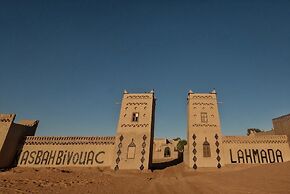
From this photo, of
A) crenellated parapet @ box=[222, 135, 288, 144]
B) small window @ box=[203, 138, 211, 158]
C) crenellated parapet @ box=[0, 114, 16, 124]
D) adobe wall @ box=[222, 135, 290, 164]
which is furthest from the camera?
crenellated parapet @ box=[222, 135, 288, 144]

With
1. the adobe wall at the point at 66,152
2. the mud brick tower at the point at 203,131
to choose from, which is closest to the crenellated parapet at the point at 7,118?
the adobe wall at the point at 66,152

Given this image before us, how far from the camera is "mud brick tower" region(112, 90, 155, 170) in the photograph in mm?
25781

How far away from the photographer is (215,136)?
27.2 meters

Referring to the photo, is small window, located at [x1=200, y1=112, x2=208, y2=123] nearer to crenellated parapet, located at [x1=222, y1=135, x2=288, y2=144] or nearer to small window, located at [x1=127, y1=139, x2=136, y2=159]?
crenellated parapet, located at [x1=222, y1=135, x2=288, y2=144]

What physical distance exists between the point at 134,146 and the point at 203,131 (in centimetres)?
975

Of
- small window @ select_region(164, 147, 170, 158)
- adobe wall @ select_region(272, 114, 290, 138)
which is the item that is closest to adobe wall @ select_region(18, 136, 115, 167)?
adobe wall @ select_region(272, 114, 290, 138)

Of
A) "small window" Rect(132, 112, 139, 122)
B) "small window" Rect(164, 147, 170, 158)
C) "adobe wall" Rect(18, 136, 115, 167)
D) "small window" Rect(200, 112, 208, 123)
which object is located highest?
"small window" Rect(200, 112, 208, 123)

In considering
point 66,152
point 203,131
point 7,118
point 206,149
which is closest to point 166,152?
point 203,131

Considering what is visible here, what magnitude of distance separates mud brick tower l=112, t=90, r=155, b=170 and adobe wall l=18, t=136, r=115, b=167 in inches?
63.2

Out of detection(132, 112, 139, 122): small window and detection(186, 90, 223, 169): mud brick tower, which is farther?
detection(132, 112, 139, 122): small window

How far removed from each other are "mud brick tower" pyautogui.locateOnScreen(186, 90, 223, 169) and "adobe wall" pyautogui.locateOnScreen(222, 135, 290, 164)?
1.46m

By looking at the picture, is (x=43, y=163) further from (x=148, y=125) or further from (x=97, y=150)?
Answer: (x=148, y=125)

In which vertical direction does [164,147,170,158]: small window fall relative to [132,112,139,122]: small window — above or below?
below

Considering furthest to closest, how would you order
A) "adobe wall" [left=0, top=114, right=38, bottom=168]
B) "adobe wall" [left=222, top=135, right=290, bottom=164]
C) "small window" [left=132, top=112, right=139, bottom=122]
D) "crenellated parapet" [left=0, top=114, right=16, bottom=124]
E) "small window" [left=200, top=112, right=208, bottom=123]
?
"small window" [left=200, top=112, right=208, bottom=123]
"small window" [left=132, top=112, right=139, bottom=122]
"crenellated parapet" [left=0, top=114, right=16, bottom=124]
"adobe wall" [left=222, top=135, right=290, bottom=164]
"adobe wall" [left=0, top=114, right=38, bottom=168]
